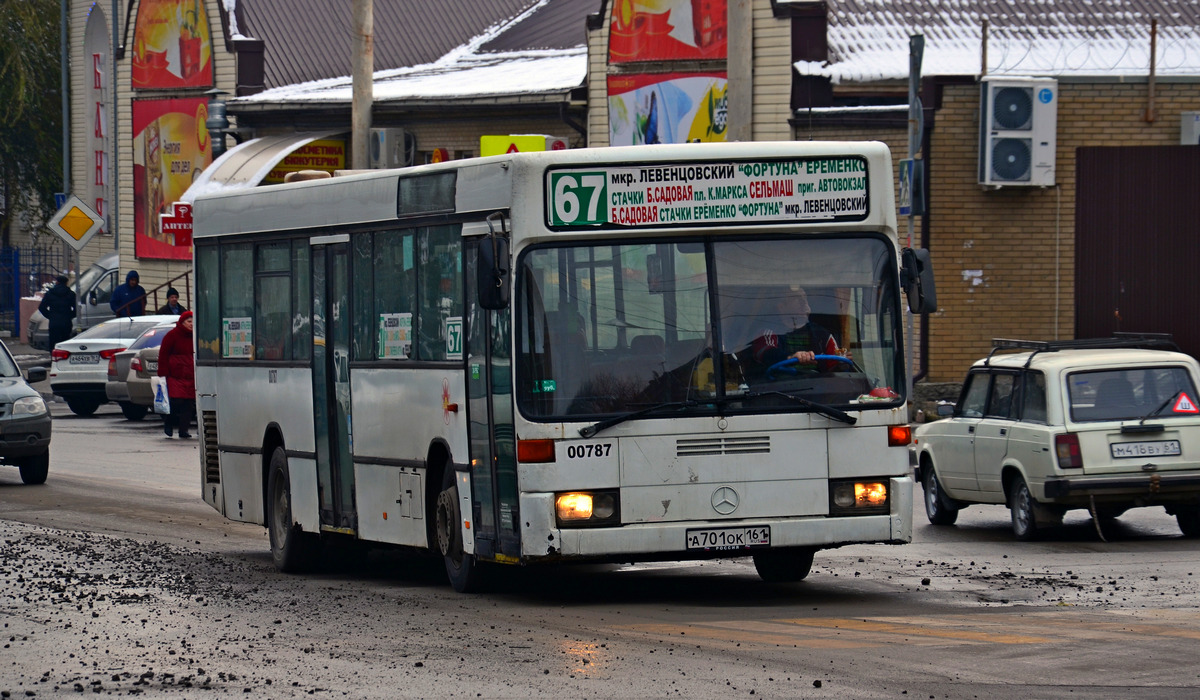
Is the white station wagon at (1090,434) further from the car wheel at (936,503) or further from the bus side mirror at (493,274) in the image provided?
the bus side mirror at (493,274)

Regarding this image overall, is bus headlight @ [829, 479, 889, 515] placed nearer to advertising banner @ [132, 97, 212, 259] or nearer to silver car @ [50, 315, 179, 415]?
silver car @ [50, 315, 179, 415]

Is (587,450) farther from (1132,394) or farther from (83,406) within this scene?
(83,406)

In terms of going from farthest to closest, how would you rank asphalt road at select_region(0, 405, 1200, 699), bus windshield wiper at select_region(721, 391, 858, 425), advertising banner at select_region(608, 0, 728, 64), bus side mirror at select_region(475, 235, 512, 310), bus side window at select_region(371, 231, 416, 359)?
advertising banner at select_region(608, 0, 728, 64), bus side window at select_region(371, 231, 416, 359), bus windshield wiper at select_region(721, 391, 858, 425), bus side mirror at select_region(475, 235, 512, 310), asphalt road at select_region(0, 405, 1200, 699)

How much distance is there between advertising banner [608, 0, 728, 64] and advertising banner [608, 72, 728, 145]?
1.05ft

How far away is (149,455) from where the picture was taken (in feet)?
74.1

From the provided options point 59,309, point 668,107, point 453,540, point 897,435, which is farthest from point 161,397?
point 897,435

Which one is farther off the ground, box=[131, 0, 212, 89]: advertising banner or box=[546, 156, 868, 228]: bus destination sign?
box=[131, 0, 212, 89]: advertising banner

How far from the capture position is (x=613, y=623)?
9.43 metres

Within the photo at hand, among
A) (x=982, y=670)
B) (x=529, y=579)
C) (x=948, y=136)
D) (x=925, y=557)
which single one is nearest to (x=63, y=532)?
(x=529, y=579)

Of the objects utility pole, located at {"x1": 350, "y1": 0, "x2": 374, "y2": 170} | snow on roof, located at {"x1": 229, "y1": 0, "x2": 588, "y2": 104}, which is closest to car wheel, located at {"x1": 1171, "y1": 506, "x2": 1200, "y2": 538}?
utility pole, located at {"x1": 350, "y1": 0, "x2": 374, "y2": 170}

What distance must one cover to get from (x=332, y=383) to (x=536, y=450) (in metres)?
2.98

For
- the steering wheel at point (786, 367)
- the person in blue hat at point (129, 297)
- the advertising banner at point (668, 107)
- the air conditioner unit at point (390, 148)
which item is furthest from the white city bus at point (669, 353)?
the person in blue hat at point (129, 297)

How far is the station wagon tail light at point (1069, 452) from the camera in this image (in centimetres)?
1360

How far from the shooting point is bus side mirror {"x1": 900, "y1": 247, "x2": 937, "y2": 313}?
10.3m
